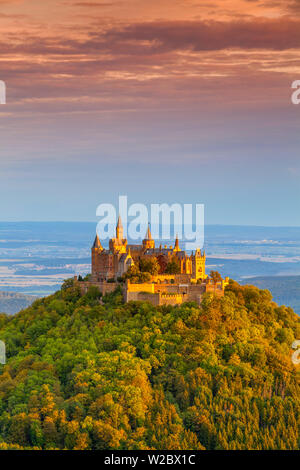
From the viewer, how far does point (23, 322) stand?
9294 cm

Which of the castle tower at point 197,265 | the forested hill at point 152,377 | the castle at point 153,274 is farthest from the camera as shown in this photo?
the castle tower at point 197,265

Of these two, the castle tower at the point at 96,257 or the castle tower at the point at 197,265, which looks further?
the castle tower at the point at 96,257

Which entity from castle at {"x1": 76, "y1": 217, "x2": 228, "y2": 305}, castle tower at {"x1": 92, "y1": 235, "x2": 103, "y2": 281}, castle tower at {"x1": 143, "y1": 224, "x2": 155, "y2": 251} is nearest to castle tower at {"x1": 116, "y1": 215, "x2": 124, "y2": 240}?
castle at {"x1": 76, "y1": 217, "x2": 228, "y2": 305}

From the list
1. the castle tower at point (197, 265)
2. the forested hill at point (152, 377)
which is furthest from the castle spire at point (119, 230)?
the castle tower at point (197, 265)

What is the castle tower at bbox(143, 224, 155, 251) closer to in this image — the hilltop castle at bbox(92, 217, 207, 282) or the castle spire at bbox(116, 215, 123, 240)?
the hilltop castle at bbox(92, 217, 207, 282)

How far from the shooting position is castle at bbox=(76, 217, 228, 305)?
80562 millimetres

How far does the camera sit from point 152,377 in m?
75.4

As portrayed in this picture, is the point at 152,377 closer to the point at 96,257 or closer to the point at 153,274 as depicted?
the point at 153,274

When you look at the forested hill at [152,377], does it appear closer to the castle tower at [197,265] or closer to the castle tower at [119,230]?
the castle tower at [197,265]

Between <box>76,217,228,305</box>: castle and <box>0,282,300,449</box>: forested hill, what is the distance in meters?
1.17

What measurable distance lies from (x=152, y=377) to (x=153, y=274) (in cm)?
971

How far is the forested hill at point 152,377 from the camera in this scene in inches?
2699

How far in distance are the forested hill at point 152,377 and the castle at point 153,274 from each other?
117cm
